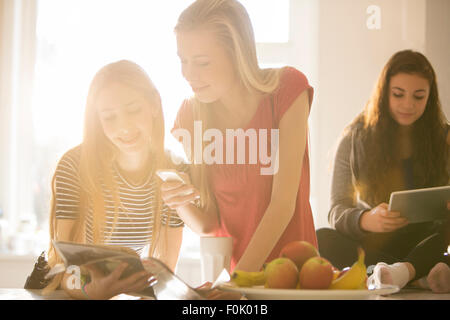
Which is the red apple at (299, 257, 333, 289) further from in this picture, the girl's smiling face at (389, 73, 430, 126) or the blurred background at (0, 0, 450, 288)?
the girl's smiling face at (389, 73, 430, 126)

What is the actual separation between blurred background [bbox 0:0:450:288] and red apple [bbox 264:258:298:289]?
1.93 ft

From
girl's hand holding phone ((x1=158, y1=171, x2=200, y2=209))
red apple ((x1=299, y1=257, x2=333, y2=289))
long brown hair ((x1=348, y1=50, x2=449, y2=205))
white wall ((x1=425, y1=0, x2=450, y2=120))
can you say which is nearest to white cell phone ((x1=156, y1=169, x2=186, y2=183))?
girl's hand holding phone ((x1=158, y1=171, x2=200, y2=209))

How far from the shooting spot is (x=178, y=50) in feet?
4.98

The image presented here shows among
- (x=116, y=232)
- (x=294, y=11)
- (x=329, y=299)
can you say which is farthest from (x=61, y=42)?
(x=329, y=299)

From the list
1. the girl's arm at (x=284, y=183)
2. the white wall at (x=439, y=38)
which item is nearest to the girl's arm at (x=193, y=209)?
the girl's arm at (x=284, y=183)

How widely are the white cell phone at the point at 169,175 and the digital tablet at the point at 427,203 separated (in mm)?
638

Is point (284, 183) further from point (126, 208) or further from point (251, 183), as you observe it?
point (126, 208)

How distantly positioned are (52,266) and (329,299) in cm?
83

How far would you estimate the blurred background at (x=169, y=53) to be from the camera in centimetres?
156

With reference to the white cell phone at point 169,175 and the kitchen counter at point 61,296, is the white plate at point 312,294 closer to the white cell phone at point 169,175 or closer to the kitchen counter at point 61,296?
the kitchen counter at point 61,296

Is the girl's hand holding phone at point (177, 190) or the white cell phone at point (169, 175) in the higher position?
the white cell phone at point (169, 175)

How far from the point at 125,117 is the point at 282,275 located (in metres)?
0.75

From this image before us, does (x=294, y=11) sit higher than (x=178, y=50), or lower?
higher

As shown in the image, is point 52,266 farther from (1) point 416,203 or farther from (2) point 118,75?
(1) point 416,203
